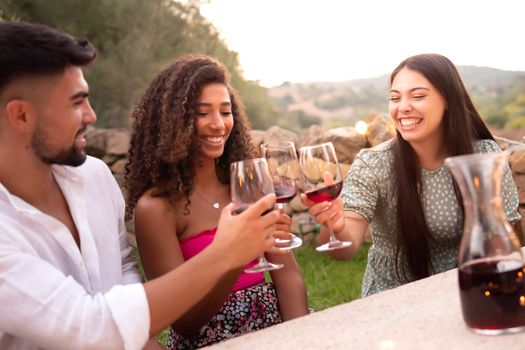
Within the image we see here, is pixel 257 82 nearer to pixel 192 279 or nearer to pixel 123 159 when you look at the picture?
pixel 123 159

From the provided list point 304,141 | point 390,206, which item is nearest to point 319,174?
point 390,206

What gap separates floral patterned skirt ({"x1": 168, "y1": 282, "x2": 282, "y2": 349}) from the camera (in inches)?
85.3

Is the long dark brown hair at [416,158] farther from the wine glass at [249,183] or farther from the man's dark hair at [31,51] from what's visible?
the man's dark hair at [31,51]

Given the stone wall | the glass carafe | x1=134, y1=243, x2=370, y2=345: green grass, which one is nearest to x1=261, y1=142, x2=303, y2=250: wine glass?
the glass carafe

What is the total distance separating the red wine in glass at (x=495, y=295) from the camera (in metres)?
1.24

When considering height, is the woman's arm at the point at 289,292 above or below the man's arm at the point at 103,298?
below

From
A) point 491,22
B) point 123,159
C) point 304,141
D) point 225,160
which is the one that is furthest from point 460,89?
point 123,159

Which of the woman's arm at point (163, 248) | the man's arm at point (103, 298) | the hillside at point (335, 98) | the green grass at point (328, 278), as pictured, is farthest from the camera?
the hillside at point (335, 98)

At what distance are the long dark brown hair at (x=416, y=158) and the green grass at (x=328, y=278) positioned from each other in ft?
6.03

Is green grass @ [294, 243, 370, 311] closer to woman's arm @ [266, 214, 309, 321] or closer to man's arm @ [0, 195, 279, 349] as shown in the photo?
woman's arm @ [266, 214, 309, 321]

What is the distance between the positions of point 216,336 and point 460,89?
4.45 feet

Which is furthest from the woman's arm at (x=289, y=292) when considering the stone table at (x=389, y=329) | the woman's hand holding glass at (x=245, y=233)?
the woman's hand holding glass at (x=245, y=233)

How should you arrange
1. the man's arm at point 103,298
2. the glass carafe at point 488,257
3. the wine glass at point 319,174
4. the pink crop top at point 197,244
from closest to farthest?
the glass carafe at point 488,257 < the man's arm at point 103,298 < the wine glass at point 319,174 < the pink crop top at point 197,244

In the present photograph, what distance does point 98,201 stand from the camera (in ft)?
6.23
